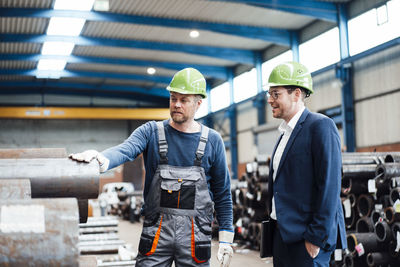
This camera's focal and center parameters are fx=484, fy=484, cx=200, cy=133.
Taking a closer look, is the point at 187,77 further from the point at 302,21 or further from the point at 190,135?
the point at 302,21

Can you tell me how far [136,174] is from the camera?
67.2ft

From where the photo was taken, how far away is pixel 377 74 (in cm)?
1191

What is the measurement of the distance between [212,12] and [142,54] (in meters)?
5.06

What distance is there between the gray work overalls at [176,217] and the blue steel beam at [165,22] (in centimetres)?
A: 1174

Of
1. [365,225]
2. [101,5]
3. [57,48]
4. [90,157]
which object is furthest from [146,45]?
[90,157]

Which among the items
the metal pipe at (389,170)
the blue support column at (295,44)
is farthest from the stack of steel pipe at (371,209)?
the blue support column at (295,44)

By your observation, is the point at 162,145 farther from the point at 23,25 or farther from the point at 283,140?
the point at 23,25

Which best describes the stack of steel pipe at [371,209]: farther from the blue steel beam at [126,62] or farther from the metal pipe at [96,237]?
the blue steel beam at [126,62]

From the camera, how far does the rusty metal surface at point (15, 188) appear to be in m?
1.60

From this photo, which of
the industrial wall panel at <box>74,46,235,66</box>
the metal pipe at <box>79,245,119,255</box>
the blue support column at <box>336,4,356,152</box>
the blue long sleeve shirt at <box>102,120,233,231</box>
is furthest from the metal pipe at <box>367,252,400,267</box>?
the industrial wall panel at <box>74,46,235,66</box>

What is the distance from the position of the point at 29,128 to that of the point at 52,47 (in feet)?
27.8

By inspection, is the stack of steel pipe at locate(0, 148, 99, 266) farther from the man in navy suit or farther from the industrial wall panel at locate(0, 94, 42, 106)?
the industrial wall panel at locate(0, 94, 42, 106)

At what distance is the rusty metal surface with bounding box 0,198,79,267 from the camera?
1.39 m

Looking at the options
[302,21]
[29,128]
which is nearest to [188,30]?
[302,21]
